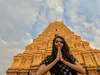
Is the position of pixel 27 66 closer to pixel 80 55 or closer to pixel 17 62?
pixel 17 62

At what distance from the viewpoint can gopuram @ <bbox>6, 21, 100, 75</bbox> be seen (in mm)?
23672

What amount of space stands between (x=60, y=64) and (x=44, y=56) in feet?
75.1

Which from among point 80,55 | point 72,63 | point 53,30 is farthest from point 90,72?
point 72,63

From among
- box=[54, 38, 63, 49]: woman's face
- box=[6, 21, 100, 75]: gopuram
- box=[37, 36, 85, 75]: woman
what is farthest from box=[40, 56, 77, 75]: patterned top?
box=[6, 21, 100, 75]: gopuram

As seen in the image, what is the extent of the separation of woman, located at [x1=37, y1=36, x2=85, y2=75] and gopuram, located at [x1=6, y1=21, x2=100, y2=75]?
805 inches

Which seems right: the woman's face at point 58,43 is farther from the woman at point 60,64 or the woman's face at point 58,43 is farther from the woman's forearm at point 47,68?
the woman's forearm at point 47,68

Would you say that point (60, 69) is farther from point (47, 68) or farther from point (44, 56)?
point (44, 56)

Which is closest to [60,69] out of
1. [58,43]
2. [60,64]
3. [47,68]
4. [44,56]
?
[60,64]

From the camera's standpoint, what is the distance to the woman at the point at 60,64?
3.05 m

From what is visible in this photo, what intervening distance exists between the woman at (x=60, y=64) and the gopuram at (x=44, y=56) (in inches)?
805

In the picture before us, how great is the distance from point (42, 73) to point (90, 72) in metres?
21.4

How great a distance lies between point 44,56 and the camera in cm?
2589

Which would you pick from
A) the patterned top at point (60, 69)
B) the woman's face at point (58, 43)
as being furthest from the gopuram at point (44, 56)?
the patterned top at point (60, 69)

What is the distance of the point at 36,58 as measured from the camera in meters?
25.8
